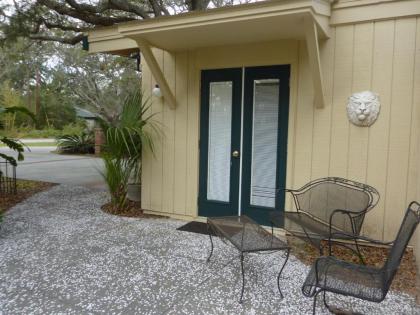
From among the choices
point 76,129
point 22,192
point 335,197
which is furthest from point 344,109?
point 76,129

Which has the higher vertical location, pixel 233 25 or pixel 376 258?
pixel 233 25

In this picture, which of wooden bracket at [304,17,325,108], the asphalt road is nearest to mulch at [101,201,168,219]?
the asphalt road

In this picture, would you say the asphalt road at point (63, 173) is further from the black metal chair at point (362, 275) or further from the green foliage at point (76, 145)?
the black metal chair at point (362, 275)

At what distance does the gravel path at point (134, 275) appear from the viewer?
104 inches

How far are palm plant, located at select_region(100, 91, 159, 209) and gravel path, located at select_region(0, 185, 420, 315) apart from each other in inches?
28.8

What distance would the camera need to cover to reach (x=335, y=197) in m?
3.92

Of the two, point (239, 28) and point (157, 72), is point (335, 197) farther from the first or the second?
point (157, 72)

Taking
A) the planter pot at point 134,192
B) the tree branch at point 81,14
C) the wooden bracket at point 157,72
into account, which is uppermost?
the tree branch at point 81,14

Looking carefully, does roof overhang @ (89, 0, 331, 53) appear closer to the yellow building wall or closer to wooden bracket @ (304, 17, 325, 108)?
wooden bracket @ (304, 17, 325, 108)

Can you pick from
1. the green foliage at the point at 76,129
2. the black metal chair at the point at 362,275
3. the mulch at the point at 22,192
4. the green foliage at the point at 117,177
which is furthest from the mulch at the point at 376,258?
the green foliage at the point at 76,129

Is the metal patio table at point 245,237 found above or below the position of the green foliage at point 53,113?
below

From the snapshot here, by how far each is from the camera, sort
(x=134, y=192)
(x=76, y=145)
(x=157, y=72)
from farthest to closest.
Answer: (x=76, y=145) → (x=134, y=192) → (x=157, y=72)

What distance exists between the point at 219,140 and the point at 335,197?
1.71m

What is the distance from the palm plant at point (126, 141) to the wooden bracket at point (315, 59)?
7.97ft
